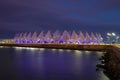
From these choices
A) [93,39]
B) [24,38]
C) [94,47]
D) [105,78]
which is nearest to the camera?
[105,78]

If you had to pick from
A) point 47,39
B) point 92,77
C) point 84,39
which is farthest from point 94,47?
point 92,77

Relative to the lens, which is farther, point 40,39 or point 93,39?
point 40,39

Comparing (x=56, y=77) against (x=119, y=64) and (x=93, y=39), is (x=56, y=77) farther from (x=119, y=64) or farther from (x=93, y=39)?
(x=93, y=39)

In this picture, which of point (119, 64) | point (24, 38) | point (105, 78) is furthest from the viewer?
point (24, 38)

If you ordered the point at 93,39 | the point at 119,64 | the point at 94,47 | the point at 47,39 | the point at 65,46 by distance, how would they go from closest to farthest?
the point at 119,64
the point at 94,47
the point at 65,46
the point at 93,39
the point at 47,39

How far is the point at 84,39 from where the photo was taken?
509 ft

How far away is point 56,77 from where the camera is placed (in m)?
35.6

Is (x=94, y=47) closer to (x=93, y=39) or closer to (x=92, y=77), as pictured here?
(x=93, y=39)

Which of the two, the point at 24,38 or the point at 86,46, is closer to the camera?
the point at 86,46

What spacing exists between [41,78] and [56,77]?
6.51 feet

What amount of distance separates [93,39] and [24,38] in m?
61.8

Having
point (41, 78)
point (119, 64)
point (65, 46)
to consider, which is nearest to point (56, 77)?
point (41, 78)

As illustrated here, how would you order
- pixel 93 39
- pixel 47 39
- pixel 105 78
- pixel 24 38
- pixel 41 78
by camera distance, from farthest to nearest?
pixel 24 38 < pixel 47 39 < pixel 93 39 < pixel 41 78 < pixel 105 78

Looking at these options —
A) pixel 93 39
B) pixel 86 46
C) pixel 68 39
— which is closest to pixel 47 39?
pixel 68 39
